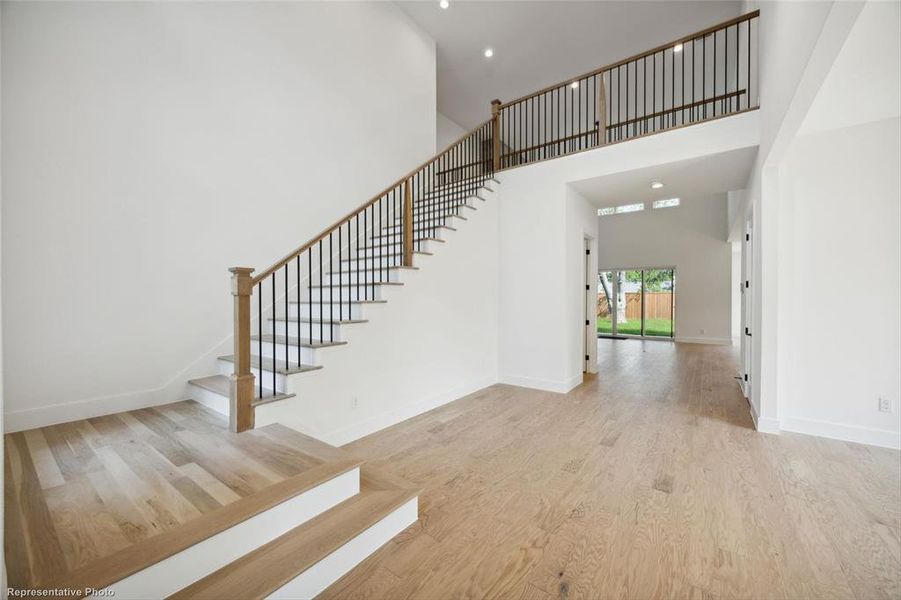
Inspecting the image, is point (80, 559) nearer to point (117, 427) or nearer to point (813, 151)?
point (117, 427)

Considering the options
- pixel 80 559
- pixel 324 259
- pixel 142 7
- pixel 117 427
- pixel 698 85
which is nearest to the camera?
pixel 80 559

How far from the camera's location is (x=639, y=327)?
1117 cm

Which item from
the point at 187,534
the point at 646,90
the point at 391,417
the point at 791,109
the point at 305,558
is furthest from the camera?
the point at 646,90

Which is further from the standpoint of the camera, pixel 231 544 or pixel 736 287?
pixel 736 287

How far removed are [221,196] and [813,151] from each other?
544cm

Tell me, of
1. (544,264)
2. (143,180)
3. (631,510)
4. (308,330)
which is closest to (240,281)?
(308,330)

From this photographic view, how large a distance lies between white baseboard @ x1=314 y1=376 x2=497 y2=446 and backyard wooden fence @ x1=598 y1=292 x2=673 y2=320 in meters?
7.91

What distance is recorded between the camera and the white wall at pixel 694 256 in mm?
9570

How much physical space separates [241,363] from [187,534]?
1277mm

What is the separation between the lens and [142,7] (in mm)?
3232

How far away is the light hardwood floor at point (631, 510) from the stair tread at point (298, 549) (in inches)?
7.3

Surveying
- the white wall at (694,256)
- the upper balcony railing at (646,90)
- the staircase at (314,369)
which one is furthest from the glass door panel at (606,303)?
the staircase at (314,369)

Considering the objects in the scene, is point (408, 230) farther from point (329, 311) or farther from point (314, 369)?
point (314, 369)

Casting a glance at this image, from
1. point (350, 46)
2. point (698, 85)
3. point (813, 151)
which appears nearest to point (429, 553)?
point (813, 151)
